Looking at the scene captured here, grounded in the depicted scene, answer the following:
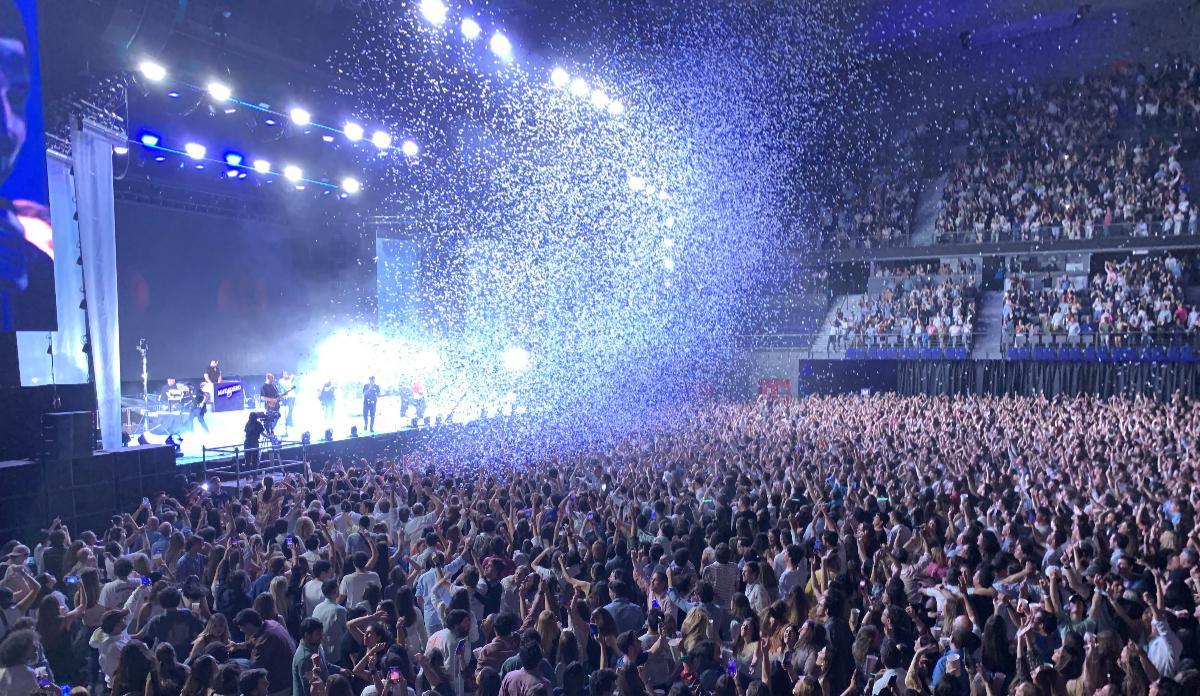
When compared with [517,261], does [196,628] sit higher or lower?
lower

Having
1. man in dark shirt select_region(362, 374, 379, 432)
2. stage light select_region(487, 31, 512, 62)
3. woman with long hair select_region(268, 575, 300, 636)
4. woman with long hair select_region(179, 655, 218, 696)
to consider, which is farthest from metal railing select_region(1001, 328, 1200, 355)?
woman with long hair select_region(179, 655, 218, 696)

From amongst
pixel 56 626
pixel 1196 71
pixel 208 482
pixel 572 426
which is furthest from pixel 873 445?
A: pixel 1196 71

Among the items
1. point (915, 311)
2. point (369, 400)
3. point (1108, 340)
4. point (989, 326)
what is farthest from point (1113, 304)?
point (369, 400)

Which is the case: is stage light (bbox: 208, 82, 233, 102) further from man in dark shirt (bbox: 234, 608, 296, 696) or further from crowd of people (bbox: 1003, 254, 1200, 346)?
crowd of people (bbox: 1003, 254, 1200, 346)

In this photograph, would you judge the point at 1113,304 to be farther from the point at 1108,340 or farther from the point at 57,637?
the point at 57,637

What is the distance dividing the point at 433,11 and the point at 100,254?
6.95 metres

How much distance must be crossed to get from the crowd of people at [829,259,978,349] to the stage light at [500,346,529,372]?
378 inches

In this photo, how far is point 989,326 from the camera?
86.0ft

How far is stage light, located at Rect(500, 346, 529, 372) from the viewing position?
27297mm

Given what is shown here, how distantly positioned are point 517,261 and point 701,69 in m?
8.79

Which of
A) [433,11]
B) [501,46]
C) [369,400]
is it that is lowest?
[369,400]

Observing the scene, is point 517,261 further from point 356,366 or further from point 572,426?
point 572,426

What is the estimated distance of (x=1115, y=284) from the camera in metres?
24.8

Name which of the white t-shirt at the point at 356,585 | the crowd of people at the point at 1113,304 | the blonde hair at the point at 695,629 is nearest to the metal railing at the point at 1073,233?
the crowd of people at the point at 1113,304
